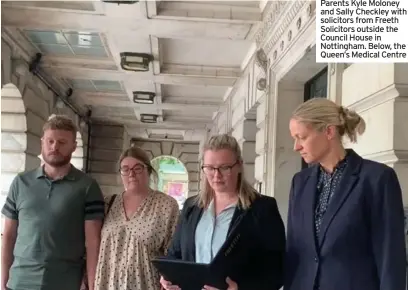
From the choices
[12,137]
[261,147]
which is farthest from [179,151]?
[261,147]

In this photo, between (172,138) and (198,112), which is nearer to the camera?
(198,112)

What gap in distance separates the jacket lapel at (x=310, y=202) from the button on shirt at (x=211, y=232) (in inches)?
13.1

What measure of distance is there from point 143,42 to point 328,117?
13.4 ft

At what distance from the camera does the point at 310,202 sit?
6.19ft

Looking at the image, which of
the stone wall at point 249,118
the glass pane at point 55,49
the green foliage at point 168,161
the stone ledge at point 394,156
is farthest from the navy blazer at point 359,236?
the green foliage at point 168,161

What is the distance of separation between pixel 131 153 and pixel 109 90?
6553 millimetres

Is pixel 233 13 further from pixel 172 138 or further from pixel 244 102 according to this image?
pixel 172 138

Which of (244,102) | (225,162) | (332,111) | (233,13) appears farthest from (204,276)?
(244,102)

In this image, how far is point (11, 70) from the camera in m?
6.04

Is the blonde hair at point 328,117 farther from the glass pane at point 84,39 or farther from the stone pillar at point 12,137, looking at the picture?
the stone pillar at point 12,137

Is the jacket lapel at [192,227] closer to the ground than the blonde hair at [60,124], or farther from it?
closer to the ground

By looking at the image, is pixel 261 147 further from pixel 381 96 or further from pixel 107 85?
pixel 107 85

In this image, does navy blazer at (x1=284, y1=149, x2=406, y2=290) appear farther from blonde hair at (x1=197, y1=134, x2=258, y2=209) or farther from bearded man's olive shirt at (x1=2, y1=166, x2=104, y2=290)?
bearded man's olive shirt at (x1=2, y1=166, x2=104, y2=290)

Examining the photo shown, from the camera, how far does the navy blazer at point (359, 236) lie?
5.48ft
